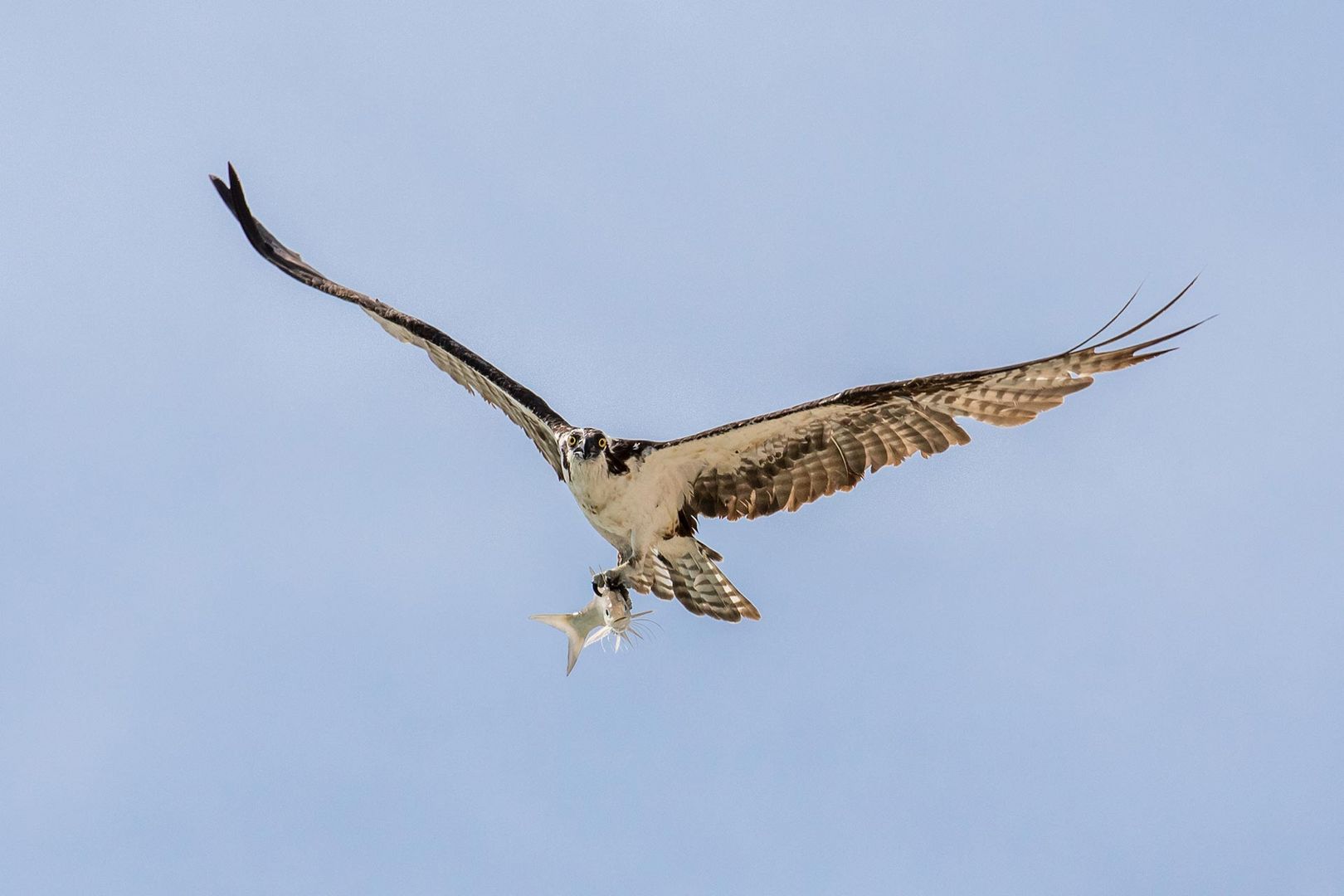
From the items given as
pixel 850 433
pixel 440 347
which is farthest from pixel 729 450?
pixel 440 347

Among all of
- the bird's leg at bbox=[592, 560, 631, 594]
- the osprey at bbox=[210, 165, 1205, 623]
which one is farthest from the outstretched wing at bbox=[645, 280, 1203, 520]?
the bird's leg at bbox=[592, 560, 631, 594]

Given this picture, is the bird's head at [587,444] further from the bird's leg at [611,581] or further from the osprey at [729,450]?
the bird's leg at [611,581]

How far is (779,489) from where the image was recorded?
1400 centimetres

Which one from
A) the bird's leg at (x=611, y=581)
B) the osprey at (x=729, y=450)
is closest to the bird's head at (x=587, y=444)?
the osprey at (x=729, y=450)

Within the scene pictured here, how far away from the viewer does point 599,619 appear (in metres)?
13.2

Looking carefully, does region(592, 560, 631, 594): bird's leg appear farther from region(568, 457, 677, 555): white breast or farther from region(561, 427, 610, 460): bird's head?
region(561, 427, 610, 460): bird's head

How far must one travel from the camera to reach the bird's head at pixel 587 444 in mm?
13180

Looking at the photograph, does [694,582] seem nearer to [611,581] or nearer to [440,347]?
[611,581]

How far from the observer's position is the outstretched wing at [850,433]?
12.8 m

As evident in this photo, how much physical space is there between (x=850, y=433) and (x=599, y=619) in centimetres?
253

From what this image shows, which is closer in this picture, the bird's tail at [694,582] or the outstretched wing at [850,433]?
the outstretched wing at [850,433]

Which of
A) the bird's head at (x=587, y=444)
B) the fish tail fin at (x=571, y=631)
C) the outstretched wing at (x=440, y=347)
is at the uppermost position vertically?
the outstretched wing at (x=440, y=347)

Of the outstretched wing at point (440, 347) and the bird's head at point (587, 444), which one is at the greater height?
the outstretched wing at point (440, 347)

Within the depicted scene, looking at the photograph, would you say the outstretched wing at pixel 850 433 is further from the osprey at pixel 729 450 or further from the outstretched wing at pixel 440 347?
the outstretched wing at pixel 440 347
